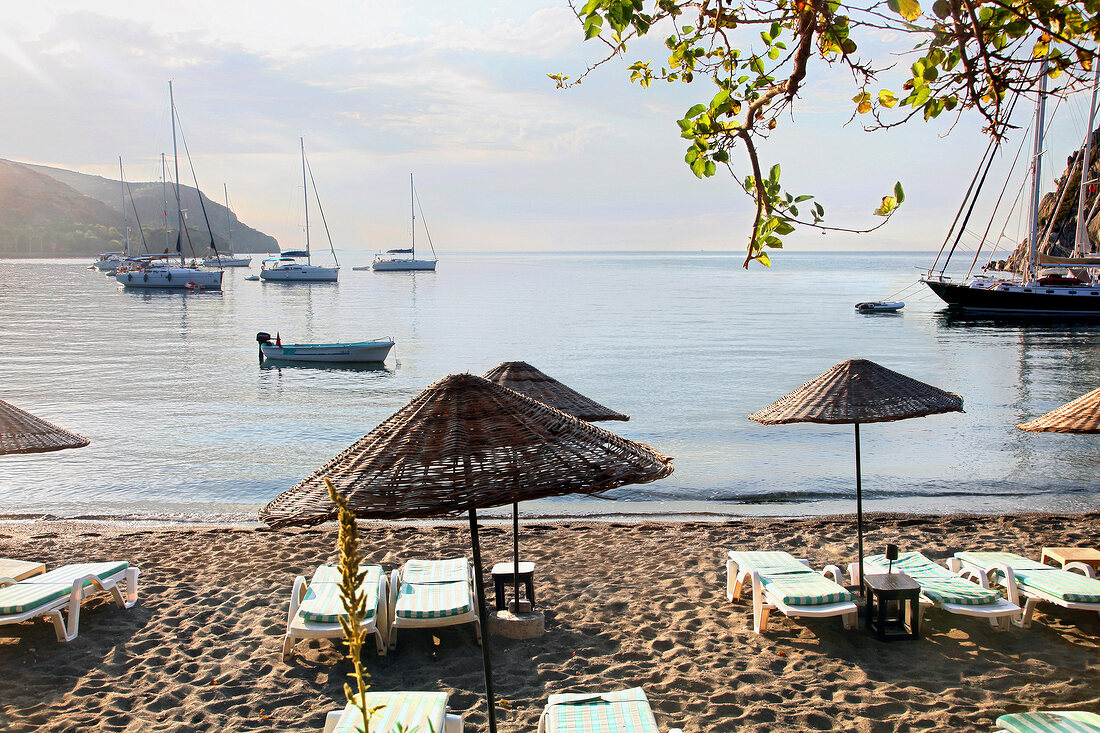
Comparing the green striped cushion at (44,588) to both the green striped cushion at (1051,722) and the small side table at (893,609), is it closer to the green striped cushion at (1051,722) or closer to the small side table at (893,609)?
the small side table at (893,609)

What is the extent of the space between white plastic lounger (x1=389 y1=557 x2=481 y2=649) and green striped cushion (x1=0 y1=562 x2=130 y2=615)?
287 cm

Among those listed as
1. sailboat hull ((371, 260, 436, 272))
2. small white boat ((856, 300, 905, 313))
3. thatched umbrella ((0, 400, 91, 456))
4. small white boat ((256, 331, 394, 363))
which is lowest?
small white boat ((256, 331, 394, 363))

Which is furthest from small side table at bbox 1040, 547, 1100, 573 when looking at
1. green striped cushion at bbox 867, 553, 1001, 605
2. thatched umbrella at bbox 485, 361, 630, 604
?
thatched umbrella at bbox 485, 361, 630, 604

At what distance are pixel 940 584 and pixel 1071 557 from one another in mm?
1922

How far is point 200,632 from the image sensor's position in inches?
282

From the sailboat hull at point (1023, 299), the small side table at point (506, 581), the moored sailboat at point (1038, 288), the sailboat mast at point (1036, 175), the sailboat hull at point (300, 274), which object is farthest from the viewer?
the sailboat hull at point (300, 274)

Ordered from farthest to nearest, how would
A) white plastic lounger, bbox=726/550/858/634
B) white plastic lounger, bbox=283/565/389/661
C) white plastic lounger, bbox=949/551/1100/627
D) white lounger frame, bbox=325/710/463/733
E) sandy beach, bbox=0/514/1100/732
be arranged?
white plastic lounger, bbox=949/551/1100/627, white plastic lounger, bbox=726/550/858/634, white plastic lounger, bbox=283/565/389/661, sandy beach, bbox=0/514/1100/732, white lounger frame, bbox=325/710/463/733

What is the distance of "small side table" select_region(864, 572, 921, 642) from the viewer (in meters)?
6.71

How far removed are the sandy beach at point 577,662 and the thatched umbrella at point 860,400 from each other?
1.29m

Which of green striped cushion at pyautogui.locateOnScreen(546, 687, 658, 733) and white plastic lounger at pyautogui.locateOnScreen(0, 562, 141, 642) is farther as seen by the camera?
white plastic lounger at pyautogui.locateOnScreen(0, 562, 141, 642)

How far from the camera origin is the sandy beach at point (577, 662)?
568 centimetres

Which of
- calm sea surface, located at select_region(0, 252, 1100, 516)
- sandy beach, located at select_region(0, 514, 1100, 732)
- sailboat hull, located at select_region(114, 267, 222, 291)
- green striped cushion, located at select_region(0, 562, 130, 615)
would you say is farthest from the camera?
sailboat hull, located at select_region(114, 267, 222, 291)

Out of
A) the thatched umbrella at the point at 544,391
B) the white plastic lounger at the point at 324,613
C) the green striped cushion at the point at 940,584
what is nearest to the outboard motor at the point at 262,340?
the thatched umbrella at the point at 544,391

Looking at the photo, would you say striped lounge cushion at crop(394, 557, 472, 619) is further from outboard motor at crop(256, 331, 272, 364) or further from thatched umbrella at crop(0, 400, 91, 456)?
outboard motor at crop(256, 331, 272, 364)
